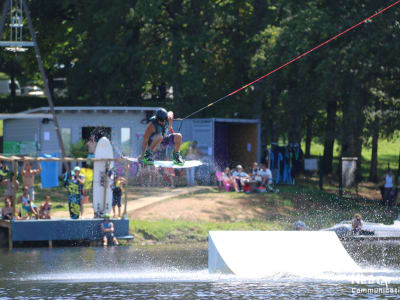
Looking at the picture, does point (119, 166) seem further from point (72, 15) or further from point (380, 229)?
point (72, 15)

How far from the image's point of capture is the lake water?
16.6 m

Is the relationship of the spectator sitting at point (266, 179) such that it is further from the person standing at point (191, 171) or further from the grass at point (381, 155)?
the grass at point (381, 155)

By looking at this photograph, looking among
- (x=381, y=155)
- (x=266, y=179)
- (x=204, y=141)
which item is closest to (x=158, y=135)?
(x=266, y=179)

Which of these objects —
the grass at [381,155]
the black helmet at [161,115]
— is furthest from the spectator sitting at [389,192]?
the black helmet at [161,115]

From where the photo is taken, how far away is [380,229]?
24.8m

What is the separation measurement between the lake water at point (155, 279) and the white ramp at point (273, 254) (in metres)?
0.20

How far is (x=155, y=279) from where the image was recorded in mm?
18594

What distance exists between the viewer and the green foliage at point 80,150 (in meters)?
30.0

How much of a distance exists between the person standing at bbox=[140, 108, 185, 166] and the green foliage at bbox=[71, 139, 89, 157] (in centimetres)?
1191

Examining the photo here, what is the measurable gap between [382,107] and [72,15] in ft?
57.6

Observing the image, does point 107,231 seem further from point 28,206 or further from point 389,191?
point 389,191

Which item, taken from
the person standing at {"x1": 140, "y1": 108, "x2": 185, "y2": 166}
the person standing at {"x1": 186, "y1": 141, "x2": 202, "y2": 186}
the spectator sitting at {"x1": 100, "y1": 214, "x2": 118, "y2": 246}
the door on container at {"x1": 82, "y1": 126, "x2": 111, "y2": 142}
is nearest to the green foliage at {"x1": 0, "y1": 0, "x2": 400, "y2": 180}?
the door on container at {"x1": 82, "y1": 126, "x2": 111, "y2": 142}

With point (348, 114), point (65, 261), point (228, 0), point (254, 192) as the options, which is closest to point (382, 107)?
point (348, 114)

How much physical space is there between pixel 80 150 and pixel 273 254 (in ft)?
44.0
